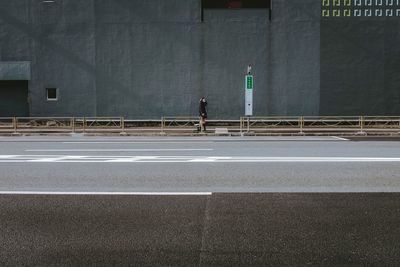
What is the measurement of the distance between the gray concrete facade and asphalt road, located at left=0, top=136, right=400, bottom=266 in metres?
16.9

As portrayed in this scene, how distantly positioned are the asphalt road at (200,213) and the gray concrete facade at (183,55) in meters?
16.9

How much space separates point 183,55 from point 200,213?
22.6 metres

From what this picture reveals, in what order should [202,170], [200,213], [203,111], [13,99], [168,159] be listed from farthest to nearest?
1. [13,99]
2. [203,111]
3. [168,159]
4. [202,170]
5. [200,213]

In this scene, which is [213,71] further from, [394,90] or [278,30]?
[394,90]

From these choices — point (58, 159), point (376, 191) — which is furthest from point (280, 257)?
point (58, 159)

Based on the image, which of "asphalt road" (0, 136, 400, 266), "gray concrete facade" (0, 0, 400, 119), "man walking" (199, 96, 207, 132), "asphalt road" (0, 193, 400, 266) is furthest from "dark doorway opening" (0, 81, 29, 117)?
"asphalt road" (0, 193, 400, 266)

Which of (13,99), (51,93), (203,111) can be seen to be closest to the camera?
(203,111)

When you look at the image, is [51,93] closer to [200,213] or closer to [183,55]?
[183,55]

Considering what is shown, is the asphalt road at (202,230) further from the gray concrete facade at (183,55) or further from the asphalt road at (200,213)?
the gray concrete facade at (183,55)

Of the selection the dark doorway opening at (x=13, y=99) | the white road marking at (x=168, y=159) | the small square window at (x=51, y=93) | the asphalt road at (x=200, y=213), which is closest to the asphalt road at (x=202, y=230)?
the asphalt road at (x=200, y=213)

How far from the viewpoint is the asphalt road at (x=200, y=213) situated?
457 cm

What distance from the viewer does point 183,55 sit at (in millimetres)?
27875

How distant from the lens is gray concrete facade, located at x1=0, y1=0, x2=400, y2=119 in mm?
27594

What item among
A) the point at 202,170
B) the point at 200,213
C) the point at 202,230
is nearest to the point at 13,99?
the point at 202,170
